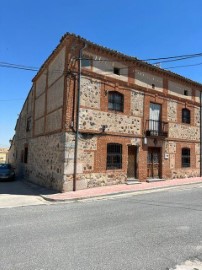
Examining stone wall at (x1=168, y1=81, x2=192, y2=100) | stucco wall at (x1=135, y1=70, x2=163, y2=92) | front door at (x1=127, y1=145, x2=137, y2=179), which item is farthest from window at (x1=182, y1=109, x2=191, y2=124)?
front door at (x1=127, y1=145, x2=137, y2=179)

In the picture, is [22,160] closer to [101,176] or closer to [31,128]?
[31,128]

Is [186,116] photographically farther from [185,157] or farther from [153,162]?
[153,162]

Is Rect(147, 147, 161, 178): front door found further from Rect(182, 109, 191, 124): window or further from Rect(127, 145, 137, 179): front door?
Rect(182, 109, 191, 124): window

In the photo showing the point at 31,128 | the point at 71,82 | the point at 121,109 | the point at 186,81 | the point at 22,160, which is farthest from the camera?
the point at 22,160

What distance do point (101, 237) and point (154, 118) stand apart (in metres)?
13.2

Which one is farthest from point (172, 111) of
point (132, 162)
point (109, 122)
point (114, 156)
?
point (114, 156)

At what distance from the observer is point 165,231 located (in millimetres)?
6996

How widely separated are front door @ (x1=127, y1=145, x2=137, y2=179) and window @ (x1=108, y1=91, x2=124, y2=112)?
2560 mm

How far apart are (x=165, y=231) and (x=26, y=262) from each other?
3603mm

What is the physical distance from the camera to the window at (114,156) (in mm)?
16125

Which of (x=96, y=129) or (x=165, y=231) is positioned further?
(x=96, y=129)

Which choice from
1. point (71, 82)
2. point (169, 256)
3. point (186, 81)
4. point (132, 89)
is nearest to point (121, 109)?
point (132, 89)

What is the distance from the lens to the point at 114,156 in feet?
53.7

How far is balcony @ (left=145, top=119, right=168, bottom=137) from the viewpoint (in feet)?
58.9
